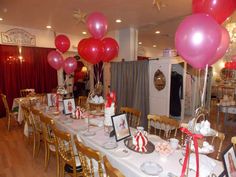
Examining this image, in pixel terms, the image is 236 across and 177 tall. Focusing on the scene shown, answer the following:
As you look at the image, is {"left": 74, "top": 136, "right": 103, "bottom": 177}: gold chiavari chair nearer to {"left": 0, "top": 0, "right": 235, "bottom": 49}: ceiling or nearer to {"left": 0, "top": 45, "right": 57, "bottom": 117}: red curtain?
{"left": 0, "top": 0, "right": 235, "bottom": 49}: ceiling

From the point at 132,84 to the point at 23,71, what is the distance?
12.1 ft

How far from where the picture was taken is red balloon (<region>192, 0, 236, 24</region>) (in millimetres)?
1271

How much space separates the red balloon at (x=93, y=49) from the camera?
9.05ft

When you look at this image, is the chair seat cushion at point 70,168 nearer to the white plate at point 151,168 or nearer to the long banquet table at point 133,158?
the long banquet table at point 133,158

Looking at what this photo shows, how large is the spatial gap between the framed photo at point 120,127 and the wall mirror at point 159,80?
88.8 inches

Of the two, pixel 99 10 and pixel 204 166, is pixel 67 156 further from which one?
pixel 99 10

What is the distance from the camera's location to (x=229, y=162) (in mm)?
1114

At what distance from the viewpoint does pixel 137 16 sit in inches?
164

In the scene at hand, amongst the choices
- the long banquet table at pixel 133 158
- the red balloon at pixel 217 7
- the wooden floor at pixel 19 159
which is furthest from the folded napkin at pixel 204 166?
the wooden floor at pixel 19 159

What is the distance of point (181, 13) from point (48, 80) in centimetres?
477

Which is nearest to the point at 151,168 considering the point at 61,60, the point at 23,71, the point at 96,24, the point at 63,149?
the point at 63,149

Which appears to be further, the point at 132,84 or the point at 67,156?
the point at 132,84

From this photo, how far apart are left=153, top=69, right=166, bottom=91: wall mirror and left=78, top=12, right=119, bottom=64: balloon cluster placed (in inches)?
55.9

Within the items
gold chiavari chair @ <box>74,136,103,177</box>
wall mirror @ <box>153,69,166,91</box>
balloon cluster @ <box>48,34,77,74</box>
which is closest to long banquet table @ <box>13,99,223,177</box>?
gold chiavari chair @ <box>74,136,103,177</box>
